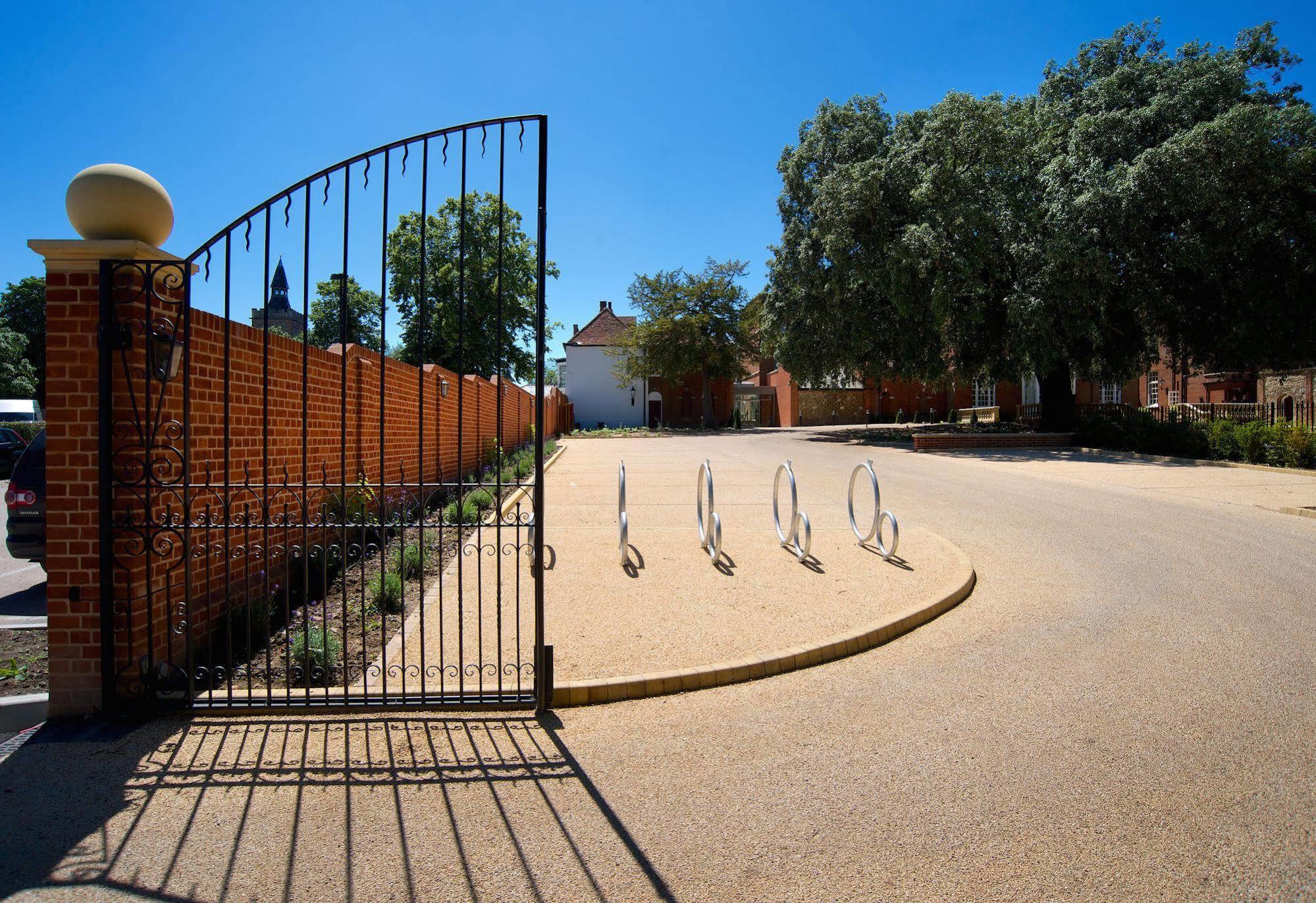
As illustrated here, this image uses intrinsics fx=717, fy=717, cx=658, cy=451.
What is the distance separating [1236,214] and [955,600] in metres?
18.7

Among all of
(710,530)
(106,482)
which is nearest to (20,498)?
(106,482)

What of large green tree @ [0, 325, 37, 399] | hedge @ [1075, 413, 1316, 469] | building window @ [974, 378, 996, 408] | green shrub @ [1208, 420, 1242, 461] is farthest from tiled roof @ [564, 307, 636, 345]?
green shrub @ [1208, 420, 1242, 461]

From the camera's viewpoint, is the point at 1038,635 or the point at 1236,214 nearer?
the point at 1038,635

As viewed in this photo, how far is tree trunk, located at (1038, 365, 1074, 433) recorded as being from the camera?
24.5 metres

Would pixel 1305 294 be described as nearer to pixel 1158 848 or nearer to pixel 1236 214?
pixel 1236 214

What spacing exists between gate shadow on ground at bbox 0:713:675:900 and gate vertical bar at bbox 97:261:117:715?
1.56 feet

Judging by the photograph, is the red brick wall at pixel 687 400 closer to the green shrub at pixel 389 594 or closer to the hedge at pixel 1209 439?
the hedge at pixel 1209 439

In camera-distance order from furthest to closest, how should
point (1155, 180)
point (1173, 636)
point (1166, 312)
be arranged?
point (1166, 312) < point (1155, 180) < point (1173, 636)

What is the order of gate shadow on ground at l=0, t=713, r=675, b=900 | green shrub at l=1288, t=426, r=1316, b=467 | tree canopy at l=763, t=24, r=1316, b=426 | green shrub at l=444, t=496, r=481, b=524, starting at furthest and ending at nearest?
tree canopy at l=763, t=24, r=1316, b=426, green shrub at l=1288, t=426, r=1316, b=467, green shrub at l=444, t=496, r=481, b=524, gate shadow on ground at l=0, t=713, r=675, b=900

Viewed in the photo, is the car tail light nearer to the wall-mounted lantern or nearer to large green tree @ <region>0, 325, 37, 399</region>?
the wall-mounted lantern

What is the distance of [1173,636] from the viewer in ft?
16.0

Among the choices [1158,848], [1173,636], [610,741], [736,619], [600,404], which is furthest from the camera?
[600,404]

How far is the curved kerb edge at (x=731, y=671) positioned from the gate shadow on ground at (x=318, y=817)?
0.32 m

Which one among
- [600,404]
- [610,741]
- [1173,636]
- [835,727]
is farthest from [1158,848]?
[600,404]
